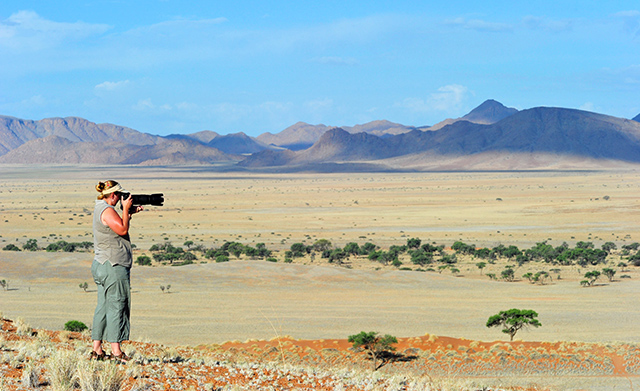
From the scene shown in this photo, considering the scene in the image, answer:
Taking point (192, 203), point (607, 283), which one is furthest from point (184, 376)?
point (192, 203)

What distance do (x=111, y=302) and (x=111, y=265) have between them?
0.41 meters

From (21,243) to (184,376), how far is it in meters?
46.3

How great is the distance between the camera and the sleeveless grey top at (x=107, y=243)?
22.2 ft

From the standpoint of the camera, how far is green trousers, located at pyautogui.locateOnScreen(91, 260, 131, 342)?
681 cm

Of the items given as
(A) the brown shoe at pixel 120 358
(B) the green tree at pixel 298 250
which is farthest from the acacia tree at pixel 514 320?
(B) the green tree at pixel 298 250

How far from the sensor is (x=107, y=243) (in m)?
6.81

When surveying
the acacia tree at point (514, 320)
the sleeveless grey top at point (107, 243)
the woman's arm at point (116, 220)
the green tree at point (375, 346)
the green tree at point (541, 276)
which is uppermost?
the woman's arm at point (116, 220)

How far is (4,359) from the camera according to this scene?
6.84 meters

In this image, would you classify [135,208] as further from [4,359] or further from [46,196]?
[46,196]

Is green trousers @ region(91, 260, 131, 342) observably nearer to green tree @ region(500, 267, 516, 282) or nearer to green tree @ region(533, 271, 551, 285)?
green tree @ region(533, 271, 551, 285)

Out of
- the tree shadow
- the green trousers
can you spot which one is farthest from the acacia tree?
the green trousers

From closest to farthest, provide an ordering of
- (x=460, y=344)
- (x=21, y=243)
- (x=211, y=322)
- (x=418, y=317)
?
(x=460, y=344)
(x=211, y=322)
(x=418, y=317)
(x=21, y=243)

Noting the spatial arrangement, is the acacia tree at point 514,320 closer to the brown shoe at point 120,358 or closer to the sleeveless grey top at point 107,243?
the brown shoe at point 120,358

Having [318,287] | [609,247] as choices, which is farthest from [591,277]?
[318,287]
